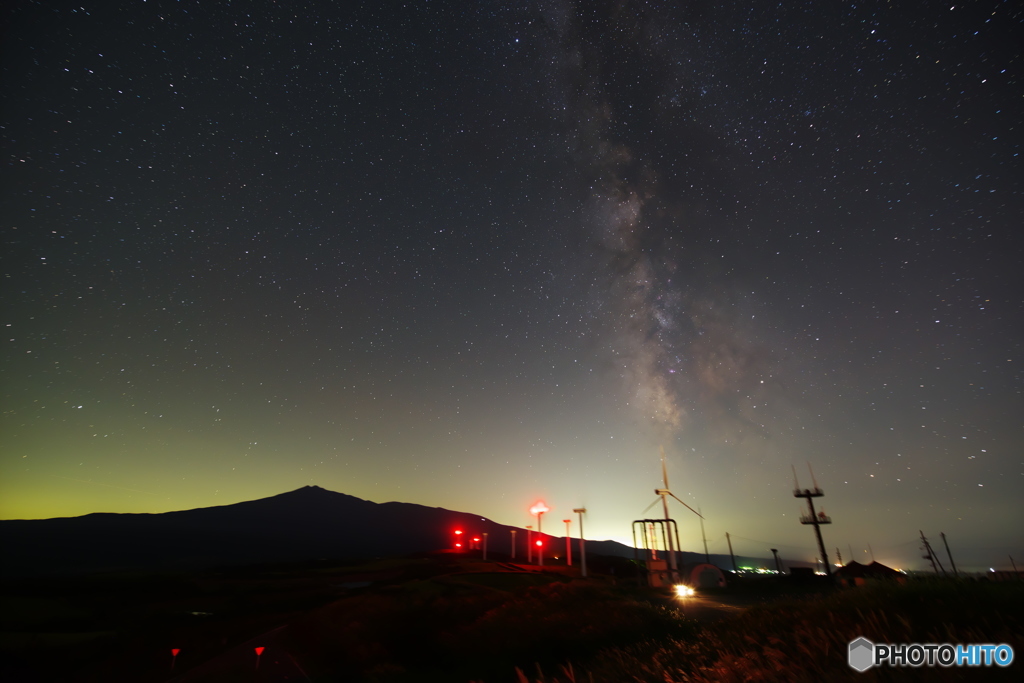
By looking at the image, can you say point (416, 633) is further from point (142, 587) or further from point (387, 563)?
point (142, 587)

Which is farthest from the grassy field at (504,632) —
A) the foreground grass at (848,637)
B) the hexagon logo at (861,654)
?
the hexagon logo at (861,654)

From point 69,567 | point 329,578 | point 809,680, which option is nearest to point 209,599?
point 329,578

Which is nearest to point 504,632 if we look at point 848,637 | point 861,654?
point 848,637

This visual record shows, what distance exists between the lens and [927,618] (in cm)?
645

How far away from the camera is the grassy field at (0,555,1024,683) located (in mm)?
5379

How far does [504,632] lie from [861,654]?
21.4 m

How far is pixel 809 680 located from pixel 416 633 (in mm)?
28358

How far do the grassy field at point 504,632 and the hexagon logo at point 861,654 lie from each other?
161mm

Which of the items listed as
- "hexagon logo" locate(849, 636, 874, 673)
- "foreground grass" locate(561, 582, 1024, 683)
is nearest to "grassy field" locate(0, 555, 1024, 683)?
"foreground grass" locate(561, 582, 1024, 683)

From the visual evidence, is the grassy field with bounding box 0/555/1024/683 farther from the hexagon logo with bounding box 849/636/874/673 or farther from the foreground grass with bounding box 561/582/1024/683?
the hexagon logo with bounding box 849/636/874/673

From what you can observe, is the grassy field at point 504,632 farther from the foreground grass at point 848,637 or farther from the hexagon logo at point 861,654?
the hexagon logo at point 861,654

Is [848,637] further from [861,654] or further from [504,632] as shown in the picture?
[504,632]

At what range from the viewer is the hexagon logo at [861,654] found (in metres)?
4.42

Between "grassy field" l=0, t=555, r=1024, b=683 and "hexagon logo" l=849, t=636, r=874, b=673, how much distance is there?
6.3 inches
